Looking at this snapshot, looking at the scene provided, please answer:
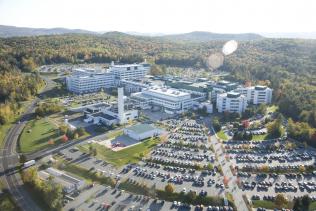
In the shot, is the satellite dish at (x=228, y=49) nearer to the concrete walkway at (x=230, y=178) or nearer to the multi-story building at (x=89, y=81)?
the multi-story building at (x=89, y=81)

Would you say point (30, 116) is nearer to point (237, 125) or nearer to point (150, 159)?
point (150, 159)

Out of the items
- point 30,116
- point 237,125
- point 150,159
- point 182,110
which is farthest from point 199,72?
point 150,159

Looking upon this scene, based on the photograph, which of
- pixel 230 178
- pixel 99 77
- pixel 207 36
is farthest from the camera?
pixel 207 36

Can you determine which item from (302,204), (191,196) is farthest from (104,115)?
(302,204)

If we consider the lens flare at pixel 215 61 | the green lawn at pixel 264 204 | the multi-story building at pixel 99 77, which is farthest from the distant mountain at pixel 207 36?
the green lawn at pixel 264 204

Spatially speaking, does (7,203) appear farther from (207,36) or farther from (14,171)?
(207,36)

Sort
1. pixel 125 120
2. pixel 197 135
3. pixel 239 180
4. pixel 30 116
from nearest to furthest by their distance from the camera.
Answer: pixel 239 180, pixel 197 135, pixel 125 120, pixel 30 116
